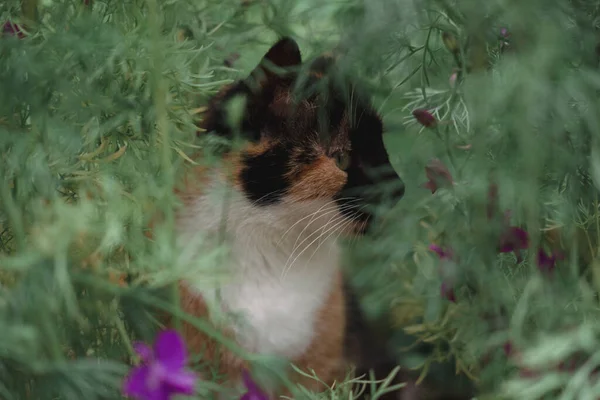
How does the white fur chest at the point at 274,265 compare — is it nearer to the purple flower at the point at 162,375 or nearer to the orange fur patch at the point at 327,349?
the orange fur patch at the point at 327,349

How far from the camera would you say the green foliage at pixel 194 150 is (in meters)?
0.93

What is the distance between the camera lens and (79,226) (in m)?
0.86

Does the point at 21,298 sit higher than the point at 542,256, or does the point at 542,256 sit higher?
the point at 21,298

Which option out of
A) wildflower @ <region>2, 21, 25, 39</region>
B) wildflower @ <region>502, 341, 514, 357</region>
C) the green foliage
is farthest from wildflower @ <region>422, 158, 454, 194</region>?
wildflower @ <region>2, 21, 25, 39</region>

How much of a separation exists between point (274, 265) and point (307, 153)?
→ 236mm

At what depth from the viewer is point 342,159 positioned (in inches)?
64.2

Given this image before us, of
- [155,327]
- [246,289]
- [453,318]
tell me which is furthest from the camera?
[246,289]

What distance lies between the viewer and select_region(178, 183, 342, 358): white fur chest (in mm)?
1576

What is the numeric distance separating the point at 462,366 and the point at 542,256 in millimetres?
230

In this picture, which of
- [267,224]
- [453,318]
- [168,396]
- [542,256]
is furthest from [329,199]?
[168,396]

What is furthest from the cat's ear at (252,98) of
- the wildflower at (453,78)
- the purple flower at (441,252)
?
the purple flower at (441,252)

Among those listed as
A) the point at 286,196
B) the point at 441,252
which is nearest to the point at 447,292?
the point at 441,252

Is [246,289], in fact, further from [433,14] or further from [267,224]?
[433,14]

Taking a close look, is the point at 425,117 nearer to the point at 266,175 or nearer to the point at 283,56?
the point at 283,56
